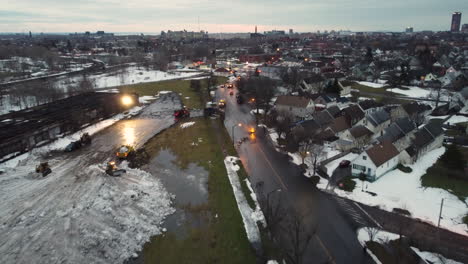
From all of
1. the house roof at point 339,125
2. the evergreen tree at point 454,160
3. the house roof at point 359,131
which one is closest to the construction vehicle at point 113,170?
the house roof at point 339,125

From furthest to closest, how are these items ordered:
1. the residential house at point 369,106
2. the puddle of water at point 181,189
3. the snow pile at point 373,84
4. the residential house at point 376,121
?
the snow pile at point 373,84 < the residential house at point 369,106 < the residential house at point 376,121 < the puddle of water at point 181,189

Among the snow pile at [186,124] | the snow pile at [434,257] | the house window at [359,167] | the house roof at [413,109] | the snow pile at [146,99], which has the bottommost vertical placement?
the snow pile at [434,257]

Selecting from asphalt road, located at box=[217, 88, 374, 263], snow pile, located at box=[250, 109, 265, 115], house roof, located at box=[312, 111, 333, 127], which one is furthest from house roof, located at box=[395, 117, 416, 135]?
snow pile, located at box=[250, 109, 265, 115]

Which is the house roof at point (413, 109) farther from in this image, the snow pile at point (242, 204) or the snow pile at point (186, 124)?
the snow pile at point (186, 124)

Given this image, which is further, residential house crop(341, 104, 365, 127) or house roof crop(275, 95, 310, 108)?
house roof crop(275, 95, 310, 108)

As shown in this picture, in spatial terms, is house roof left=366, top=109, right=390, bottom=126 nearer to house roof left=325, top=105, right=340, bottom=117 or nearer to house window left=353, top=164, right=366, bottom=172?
house roof left=325, top=105, right=340, bottom=117

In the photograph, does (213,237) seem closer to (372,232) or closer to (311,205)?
(311,205)
